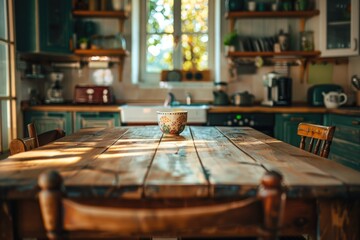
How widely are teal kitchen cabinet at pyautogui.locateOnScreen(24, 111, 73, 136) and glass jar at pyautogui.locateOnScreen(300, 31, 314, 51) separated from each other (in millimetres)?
2534

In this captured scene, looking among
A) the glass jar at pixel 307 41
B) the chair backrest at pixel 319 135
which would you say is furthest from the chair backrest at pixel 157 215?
the glass jar at pixel 307 41

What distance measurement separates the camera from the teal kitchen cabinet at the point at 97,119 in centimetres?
410

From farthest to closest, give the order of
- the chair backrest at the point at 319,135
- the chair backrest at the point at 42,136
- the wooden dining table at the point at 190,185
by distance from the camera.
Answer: the chair backrest at the point at 42,136
the chair backrest at the point at 319,135
the wooden dining table at the point at 190,185

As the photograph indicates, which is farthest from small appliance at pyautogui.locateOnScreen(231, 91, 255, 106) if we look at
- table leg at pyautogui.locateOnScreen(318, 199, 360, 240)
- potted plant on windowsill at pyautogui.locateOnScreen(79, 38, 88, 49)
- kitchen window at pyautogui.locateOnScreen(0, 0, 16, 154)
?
table leg at pyautogui.locateOnScreen(318, 199, 360, 240)

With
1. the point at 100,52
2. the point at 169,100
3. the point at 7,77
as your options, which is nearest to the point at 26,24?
the point at 7,77

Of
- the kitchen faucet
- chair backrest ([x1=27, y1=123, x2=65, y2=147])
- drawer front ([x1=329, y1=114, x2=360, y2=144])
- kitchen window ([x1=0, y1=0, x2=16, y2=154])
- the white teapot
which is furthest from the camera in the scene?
the kitchen faucet

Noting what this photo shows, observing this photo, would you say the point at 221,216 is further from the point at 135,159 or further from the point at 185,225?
the point at 135,159

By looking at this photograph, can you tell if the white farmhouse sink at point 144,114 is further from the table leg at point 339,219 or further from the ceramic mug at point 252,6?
the table leg at point 339,219

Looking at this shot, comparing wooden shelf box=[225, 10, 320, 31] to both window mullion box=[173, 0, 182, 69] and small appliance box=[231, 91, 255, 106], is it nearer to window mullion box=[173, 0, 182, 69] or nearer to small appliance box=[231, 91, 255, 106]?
window mullion box=[173, 0, 182, 69]

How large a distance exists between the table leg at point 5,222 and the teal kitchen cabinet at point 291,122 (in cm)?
328

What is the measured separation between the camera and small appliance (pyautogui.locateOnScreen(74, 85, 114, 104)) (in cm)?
439

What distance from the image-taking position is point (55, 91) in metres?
4.55

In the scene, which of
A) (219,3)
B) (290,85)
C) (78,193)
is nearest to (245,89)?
(290,85)

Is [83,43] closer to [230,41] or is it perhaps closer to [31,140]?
[230,41]
